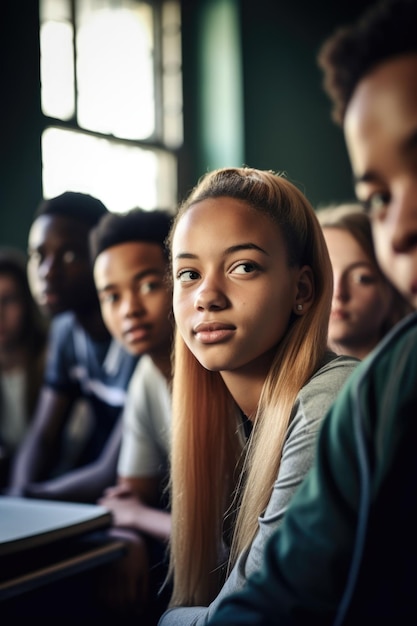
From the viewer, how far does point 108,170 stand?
2107 mm

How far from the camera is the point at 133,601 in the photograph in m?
0.92

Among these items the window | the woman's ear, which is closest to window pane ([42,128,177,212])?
the window

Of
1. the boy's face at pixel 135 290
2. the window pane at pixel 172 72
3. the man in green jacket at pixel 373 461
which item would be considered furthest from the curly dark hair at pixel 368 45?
the window pane at pixel 172 72

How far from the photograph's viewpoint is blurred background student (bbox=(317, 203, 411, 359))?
2.99 feet

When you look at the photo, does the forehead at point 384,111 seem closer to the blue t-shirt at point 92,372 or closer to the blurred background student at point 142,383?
the blurred background student at point 142,383

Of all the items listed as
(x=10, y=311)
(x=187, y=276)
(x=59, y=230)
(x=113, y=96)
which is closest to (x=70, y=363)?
(x=10, y=311)

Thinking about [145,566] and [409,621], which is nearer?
[409,621]

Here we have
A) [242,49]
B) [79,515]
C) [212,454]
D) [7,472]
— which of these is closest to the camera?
[212,454]

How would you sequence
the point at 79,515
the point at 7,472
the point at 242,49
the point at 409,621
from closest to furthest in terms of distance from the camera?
the point at 409,621 < the point at 79,515 < the point at 7,472 < the point at 242,49

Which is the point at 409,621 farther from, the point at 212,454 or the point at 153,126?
the point at 153,126

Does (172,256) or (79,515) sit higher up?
(172,256)

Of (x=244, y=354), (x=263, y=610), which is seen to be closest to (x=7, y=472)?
(x=244, y=354)

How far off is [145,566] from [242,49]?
106 inches

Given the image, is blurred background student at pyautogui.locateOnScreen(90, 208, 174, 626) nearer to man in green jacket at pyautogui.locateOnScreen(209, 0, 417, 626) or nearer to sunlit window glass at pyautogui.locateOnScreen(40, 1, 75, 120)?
man in green jacket at pyautogui.locateOnScreen(209, 0, 417, 626)
